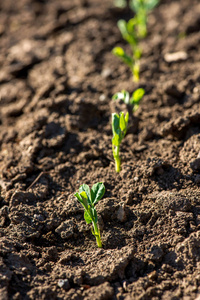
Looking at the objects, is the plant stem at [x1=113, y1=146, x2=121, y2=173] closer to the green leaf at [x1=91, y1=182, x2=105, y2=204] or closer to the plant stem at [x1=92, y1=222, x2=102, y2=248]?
the green leaf at [x1=91, y1=182, x2=105, y2=204]

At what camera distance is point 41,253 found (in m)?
1.93

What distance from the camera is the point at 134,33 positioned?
330 centimetres

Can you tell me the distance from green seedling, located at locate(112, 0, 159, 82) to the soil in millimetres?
112

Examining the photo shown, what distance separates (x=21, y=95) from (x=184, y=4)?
2408mm

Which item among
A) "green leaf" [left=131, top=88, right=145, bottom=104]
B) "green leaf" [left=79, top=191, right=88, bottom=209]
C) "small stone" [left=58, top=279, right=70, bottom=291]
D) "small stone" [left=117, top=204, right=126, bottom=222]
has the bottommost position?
"small stone" [left=58, top=279, right=70, bottom=291]

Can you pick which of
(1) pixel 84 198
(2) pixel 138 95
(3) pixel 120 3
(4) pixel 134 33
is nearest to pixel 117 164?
(1) pixel 84 198

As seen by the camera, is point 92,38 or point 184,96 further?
point 92,38

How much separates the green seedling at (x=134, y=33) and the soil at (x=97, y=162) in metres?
0.11

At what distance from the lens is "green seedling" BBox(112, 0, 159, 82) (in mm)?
2943

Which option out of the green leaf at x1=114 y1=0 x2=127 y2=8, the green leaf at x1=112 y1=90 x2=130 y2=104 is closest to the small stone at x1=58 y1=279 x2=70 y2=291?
the green leaf at x1=112 y1=90 x2=130 y2=104

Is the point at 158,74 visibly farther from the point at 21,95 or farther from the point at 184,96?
the point at 21,95

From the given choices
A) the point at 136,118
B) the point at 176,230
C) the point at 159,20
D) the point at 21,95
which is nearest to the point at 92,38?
the point at 159,20

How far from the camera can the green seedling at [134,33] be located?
294 cm

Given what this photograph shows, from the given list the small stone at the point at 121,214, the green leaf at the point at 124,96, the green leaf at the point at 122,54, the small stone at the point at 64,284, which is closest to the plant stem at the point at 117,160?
the small stone at the point at 121,214
